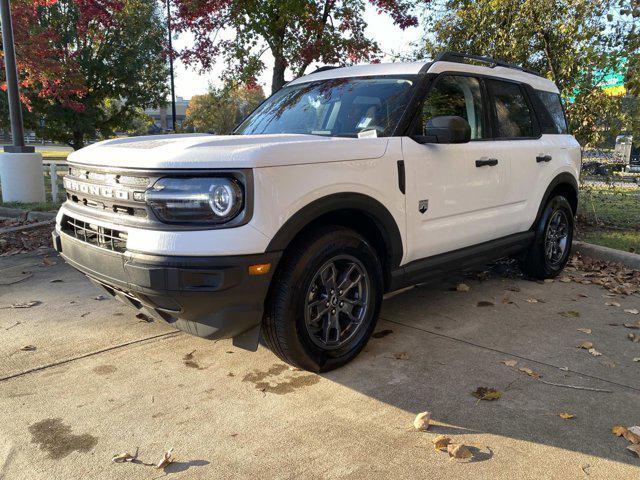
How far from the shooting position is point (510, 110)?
188 inches

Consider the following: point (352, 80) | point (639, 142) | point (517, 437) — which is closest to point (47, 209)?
point (352, 80)

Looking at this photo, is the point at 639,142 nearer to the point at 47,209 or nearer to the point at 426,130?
the point at 426,130

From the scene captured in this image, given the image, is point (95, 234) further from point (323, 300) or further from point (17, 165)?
point (17, 165)

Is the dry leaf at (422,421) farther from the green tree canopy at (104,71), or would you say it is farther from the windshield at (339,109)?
the green tree canopy at (104,71)

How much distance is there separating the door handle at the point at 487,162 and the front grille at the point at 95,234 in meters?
2.65

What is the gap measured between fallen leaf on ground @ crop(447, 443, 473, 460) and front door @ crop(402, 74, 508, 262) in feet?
4.80

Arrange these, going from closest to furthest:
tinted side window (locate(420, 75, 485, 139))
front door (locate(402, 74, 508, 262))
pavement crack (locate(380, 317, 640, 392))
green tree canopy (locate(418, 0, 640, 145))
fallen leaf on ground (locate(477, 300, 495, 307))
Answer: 1. pavement crack (locate(380, 317, 640, 392))
2. front door (locate(402, 74, 508, 262))
3. tinted side window (locate(420, 75, 485, 139))
4. fallen leaf on ground (locate(477, 300, 495, 307))
5. green tree canopy (locate(418, 0, 640, 145))

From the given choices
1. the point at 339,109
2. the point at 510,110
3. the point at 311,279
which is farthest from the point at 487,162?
the point at 311,279

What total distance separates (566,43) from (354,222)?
239 inches

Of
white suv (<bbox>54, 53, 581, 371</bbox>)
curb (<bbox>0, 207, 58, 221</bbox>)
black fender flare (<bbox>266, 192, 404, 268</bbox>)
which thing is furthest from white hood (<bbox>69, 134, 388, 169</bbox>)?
curb (<bbox>0, 207, 58, 221</bbox>)

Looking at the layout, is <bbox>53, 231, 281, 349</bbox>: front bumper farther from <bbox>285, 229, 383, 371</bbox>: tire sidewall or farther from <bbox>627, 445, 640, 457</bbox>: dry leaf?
<bbox>627, 445, 640, 457</bbox>: dry leaf

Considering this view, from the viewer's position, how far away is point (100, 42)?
17062 millimetres

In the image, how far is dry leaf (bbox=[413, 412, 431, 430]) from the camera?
2.75 metres

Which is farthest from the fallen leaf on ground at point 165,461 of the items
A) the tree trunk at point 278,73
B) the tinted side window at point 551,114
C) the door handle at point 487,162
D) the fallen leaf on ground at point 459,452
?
the tree trunk at point 278,73
